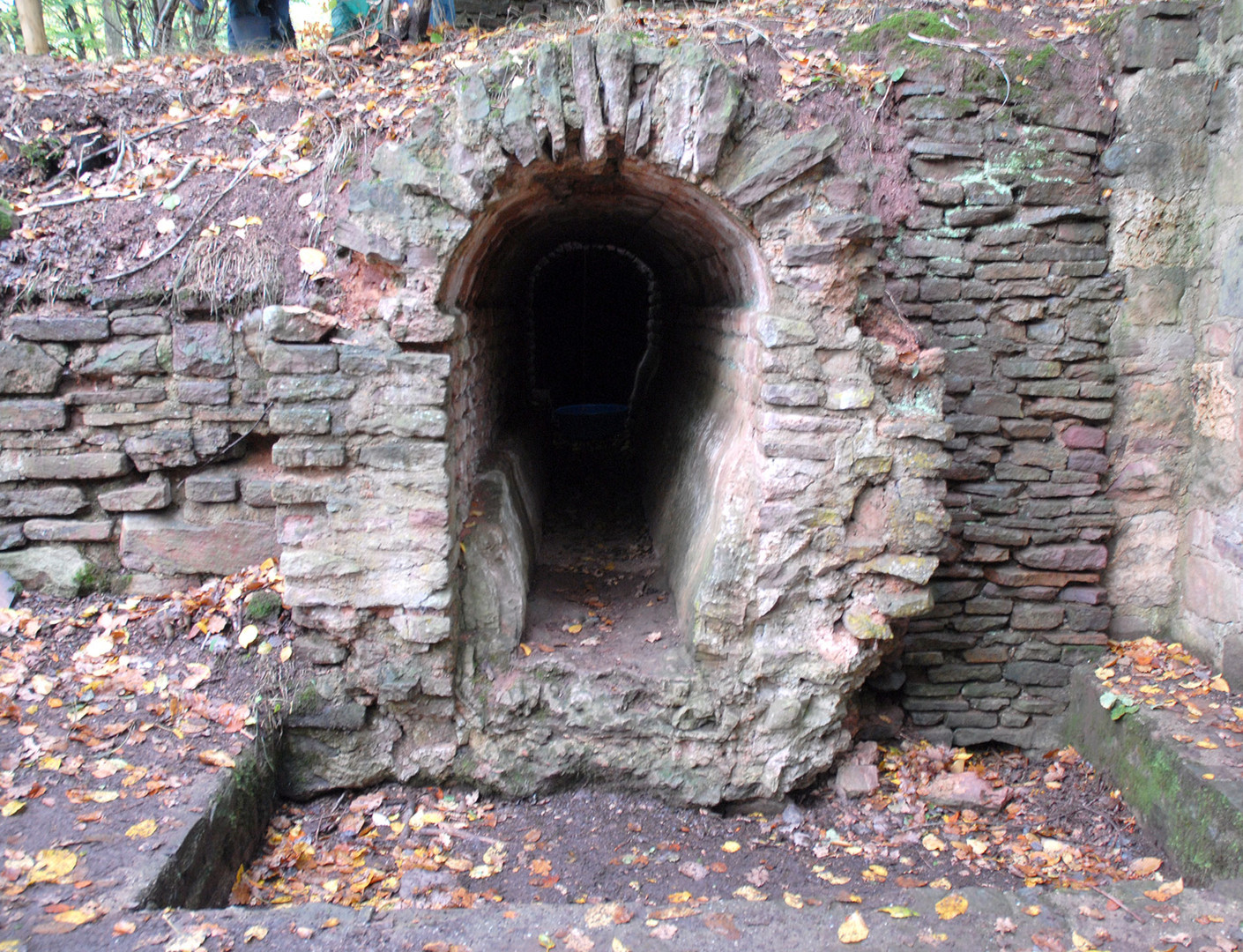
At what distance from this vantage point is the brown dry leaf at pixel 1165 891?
2969mm

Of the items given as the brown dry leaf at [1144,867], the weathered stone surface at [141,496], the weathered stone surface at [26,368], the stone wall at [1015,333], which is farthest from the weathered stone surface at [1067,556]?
the weathered stone surface at [26,368]

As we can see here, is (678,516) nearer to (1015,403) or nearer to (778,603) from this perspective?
(778,603)

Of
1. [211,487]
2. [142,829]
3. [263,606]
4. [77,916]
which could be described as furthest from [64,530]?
[77,916]

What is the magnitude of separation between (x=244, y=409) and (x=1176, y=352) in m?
4.87

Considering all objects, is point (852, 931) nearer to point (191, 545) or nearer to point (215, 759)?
point (215, 759)

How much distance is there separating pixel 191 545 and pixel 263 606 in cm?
55

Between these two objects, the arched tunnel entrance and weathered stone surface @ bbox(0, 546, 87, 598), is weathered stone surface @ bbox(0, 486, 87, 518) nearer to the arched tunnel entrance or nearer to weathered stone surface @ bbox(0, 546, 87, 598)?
weathered stone surface @ bbox(0, 546, 87, 598)

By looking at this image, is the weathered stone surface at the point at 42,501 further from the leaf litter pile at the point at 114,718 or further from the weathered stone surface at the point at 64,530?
the leaf litter pile at the point at 114,718

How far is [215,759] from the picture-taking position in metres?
3.31

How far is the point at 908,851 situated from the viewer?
3.76 meters

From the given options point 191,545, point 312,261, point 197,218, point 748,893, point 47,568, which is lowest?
point 748,893

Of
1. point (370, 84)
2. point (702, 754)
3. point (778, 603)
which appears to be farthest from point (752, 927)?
point (370, 84)

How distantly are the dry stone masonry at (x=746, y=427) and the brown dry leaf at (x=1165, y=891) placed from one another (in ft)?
4.29

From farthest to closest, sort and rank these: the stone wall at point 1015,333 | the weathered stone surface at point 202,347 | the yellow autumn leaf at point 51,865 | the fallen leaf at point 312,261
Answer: the stone wall at point 1015,333
the weathered stone surface at point 202,347
the fallen leaf at point 312,261
the yellow autumn leaf at point 51,865
